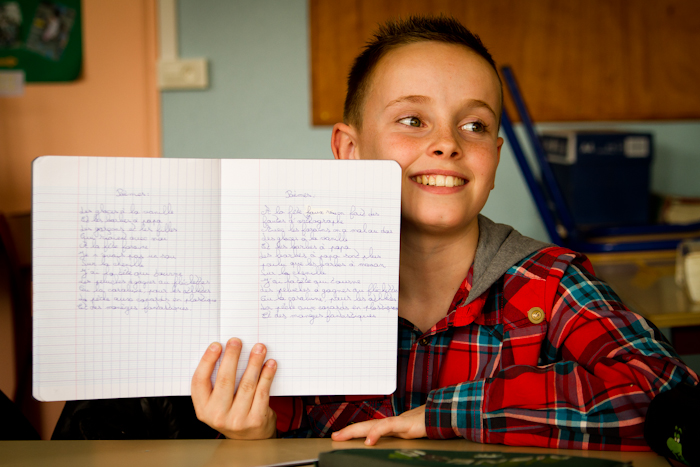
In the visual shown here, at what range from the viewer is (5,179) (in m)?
2.21

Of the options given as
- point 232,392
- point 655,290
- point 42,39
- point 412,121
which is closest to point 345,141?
point 412,121

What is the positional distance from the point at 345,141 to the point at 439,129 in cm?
21

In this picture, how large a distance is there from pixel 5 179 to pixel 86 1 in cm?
74

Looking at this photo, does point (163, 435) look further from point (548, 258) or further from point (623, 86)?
point (623, 86)

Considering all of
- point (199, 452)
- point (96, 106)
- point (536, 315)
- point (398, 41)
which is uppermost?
point (96, 106)

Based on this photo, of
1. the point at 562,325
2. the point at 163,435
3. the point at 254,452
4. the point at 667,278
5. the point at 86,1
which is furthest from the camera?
the point at 86,1

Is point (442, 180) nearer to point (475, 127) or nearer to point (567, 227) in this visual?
point (475, 127)

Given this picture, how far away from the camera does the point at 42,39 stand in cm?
218

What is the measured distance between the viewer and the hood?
862 mm

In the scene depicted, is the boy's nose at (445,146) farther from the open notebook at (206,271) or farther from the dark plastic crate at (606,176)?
the dark plastic crate at (606,176)

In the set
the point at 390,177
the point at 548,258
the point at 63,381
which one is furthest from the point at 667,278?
the point at 63,381

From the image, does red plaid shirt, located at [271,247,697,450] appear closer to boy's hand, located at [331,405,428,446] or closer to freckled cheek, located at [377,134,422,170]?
boy's hand, located at [331,405,428,446]

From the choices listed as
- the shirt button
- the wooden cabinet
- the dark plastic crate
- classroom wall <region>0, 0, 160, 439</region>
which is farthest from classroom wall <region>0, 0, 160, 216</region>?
the shirt button

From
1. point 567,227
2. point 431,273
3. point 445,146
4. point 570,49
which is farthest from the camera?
point 570,49
